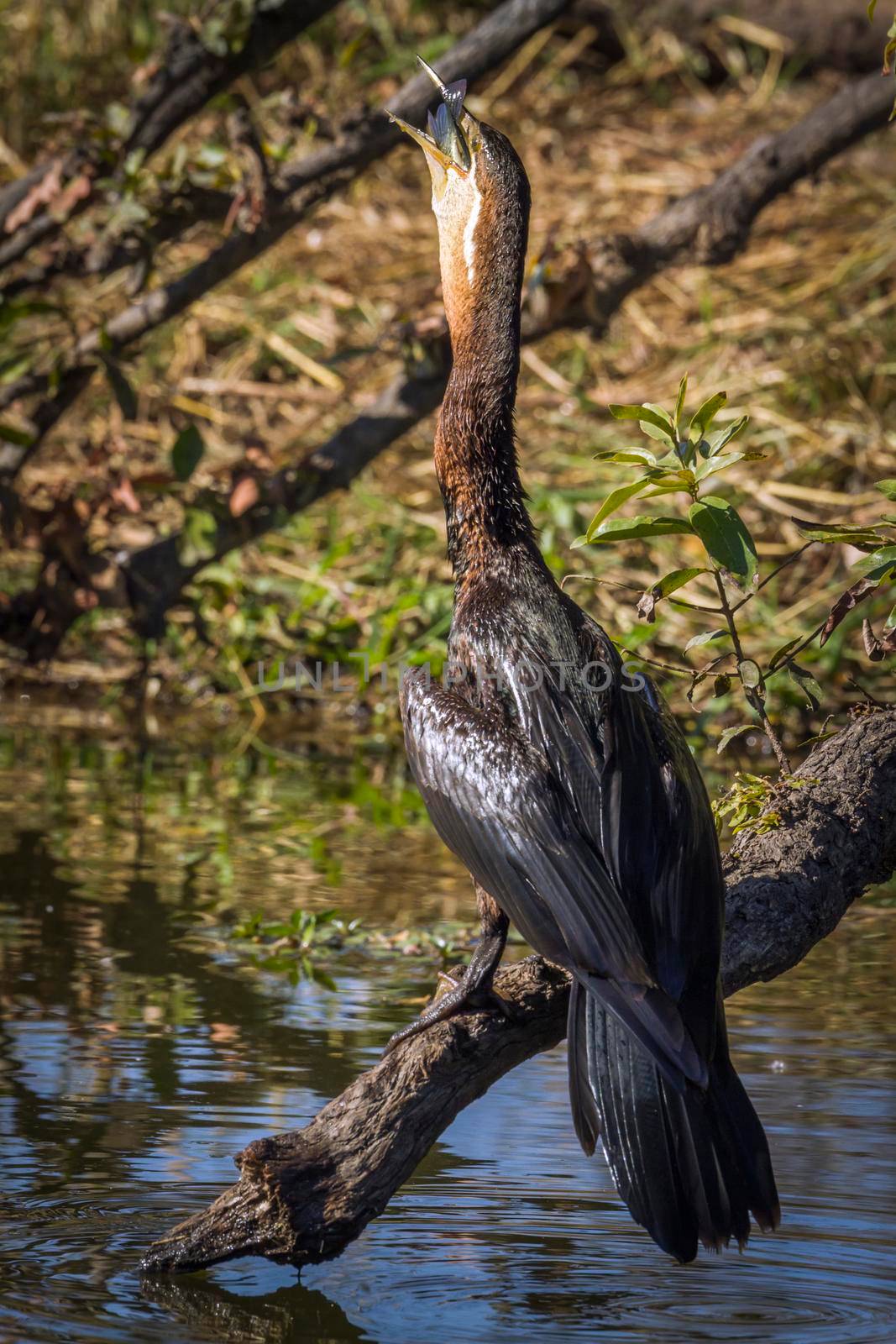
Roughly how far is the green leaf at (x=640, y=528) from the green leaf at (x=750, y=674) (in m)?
0.27

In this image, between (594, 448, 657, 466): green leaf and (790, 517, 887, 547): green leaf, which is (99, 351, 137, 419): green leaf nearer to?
(594, 448, 657, 466): green leaf

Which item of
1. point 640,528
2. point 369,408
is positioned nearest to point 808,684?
point 640,528

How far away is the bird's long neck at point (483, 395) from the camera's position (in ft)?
10.5

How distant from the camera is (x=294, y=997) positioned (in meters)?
4.08

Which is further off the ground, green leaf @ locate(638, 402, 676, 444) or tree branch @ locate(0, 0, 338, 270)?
tree branch @ locate(0, 0, 338, 270)

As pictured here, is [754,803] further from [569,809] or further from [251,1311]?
[251,1311]

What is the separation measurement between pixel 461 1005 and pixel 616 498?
908mm

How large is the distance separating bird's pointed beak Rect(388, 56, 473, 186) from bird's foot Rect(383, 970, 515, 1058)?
1.47 meters

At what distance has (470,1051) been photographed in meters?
2.66

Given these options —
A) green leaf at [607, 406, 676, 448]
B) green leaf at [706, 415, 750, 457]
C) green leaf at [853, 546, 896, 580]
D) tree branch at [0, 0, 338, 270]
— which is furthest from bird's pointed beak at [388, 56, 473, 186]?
tree branch at [0, 0, 338, 270]

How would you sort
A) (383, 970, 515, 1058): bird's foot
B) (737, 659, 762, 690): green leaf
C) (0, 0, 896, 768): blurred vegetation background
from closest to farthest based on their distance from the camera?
(383, 970, 515, 1058): bird's foot, (737, 659, 762, 690): green leaf, (0, 0, 896, 768): blurred vegetation background

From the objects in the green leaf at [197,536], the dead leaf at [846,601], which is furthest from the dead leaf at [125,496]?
the dead leaf at [846,601]

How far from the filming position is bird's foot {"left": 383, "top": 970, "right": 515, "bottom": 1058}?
270 centimetres

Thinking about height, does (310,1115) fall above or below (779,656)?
below
